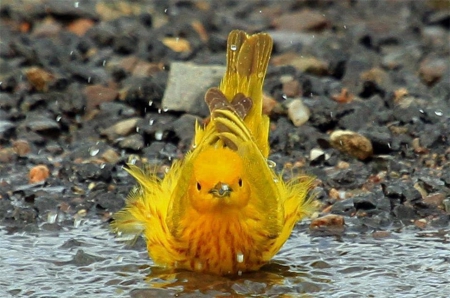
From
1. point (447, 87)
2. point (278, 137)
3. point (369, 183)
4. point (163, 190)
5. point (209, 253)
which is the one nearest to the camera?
point (209, 253)

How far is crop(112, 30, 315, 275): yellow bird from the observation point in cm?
559

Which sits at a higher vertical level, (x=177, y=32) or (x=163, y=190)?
(x=177, y=32)

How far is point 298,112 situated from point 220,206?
10.6 feet

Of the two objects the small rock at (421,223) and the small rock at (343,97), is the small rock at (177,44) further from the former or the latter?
the small rock at (421,223)

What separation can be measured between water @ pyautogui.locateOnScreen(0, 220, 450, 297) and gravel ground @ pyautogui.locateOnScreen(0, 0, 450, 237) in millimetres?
235

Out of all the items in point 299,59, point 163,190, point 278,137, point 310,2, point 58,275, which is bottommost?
point 58,275

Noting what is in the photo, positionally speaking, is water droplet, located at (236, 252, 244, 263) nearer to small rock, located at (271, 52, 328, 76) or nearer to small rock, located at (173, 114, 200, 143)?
small rock, located at (173, 114, 200, 143)

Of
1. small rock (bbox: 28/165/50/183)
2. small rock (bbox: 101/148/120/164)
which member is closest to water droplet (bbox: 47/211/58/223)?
small rock (bbox: 28/165/50/183)

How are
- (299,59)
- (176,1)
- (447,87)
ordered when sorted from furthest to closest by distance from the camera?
(176,1), (299,59), (447,87)

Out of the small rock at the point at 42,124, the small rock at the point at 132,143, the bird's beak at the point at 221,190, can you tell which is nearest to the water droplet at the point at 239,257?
the bird's beak at the point at 221,190

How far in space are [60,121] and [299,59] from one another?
2.61 metres

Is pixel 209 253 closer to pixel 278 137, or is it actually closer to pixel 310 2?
pixel 278 137

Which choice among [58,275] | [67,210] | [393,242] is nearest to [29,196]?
[67,210]

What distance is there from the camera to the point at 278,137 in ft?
27.4
